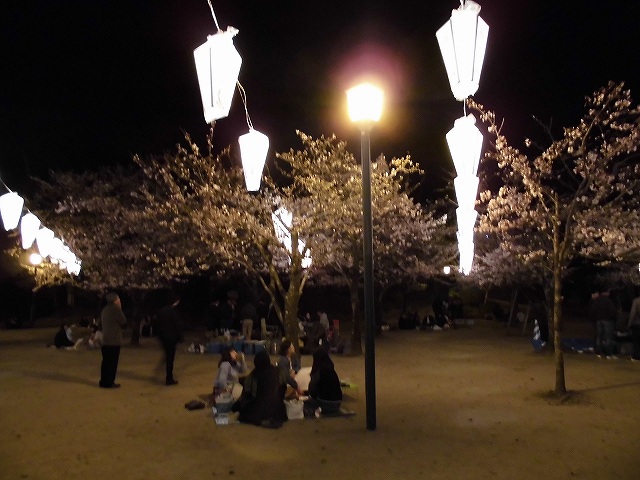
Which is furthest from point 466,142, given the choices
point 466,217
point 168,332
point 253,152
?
point 168,332

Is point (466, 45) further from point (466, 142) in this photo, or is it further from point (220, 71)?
point (220, 71)

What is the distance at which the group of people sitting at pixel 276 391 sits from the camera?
27.4 ft

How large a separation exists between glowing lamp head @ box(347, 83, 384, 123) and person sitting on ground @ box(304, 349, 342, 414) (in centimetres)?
353

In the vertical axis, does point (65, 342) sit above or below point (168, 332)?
below

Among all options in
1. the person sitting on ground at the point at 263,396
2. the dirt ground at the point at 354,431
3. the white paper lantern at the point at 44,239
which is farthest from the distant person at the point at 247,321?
the person sitting on ground at the point at 263,396

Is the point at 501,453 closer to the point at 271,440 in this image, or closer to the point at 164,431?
the point at 271,440

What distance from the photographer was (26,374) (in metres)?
13.2

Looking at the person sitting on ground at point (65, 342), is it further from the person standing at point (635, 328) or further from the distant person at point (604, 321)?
the person standing at point (635, 328)

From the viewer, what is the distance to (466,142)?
29.7 ft

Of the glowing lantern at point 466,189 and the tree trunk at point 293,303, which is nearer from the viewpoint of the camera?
the glowing lantern at point 466,189

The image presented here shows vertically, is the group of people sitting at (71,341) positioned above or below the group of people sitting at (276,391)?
above

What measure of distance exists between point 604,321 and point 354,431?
10527mm

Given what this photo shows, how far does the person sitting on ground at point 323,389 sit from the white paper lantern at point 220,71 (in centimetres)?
391

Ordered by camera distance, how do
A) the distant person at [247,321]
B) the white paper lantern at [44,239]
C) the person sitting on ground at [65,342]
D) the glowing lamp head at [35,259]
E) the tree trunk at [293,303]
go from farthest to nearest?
the glowing lamp head at [35,259] → the distant person at [247,321] → the person sitting on ground at [65,342] → the white paper lantern at [44,239] → the tree trunk at [293,303]
